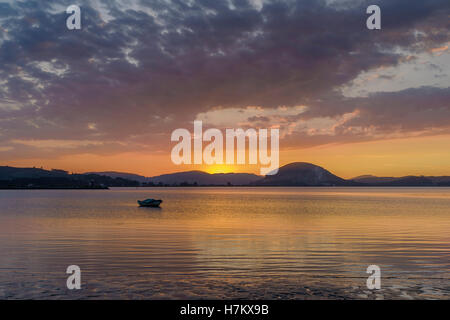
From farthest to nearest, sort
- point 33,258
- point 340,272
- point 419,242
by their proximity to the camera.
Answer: point 419,242, point 33,258, point 340,272

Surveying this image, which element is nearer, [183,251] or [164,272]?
[164,272]

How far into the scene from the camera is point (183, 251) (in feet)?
108

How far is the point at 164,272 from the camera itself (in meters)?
23.8

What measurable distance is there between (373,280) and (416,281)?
2.69m

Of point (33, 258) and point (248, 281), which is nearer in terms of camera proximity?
point (248, 281)

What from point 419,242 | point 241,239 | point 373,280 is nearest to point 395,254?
point 419,242
